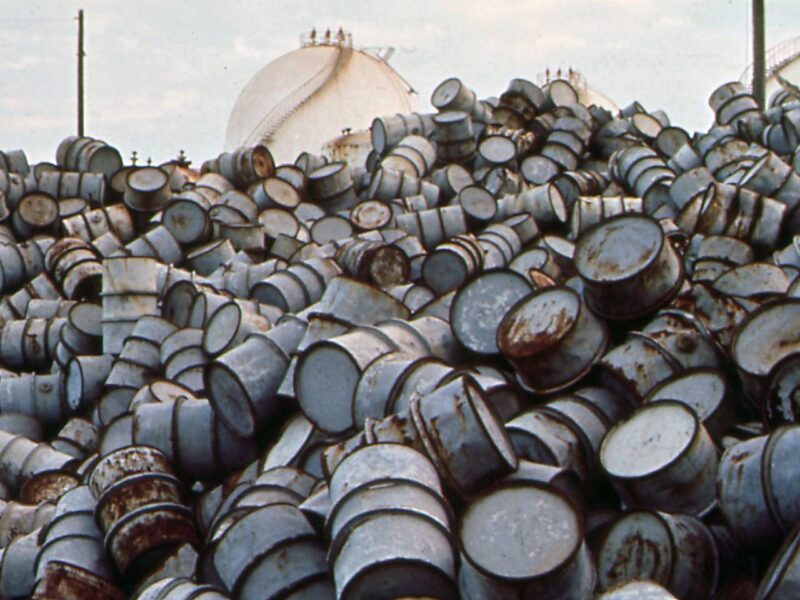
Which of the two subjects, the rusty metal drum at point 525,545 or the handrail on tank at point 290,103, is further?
the handrail on tank at point 290,103

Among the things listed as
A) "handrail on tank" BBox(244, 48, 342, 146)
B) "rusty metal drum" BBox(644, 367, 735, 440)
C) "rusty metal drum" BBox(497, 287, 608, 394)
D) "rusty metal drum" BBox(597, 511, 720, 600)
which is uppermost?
"handrail on tank" BBox(244, 48, 342, 146)

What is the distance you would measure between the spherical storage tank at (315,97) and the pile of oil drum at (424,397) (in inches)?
428

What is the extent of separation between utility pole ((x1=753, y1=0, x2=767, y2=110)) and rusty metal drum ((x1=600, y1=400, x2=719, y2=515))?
36.2 feet

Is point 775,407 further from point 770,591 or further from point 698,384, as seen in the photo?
point 770,591

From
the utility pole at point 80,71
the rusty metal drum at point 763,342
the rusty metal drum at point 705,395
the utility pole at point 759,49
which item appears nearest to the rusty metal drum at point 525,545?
the rusty metal drum at point 705,395

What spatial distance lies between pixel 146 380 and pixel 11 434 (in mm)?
858

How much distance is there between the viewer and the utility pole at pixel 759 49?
47.1 ft

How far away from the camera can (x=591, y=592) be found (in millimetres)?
3531

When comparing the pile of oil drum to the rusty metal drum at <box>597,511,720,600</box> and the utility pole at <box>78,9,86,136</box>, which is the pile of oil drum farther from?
the utility pole at <box>78,9,86,136</box>

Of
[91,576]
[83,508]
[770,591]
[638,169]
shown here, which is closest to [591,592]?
[770,591]

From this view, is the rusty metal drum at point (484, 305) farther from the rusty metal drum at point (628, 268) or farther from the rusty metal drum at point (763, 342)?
the rusty metal drum at point (763, 342)

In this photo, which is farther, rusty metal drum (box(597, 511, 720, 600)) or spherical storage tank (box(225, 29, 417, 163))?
spherical storage tank (box(225, 29, 417, 163))

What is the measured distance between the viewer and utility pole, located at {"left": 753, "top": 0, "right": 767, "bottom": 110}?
14344 mm

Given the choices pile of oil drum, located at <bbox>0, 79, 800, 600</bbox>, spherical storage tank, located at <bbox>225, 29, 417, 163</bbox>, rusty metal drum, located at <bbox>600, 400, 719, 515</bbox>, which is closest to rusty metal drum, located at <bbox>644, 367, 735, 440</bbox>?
pile of oil drum, located at <bbox>0, 79, 800, 600</bbox>
